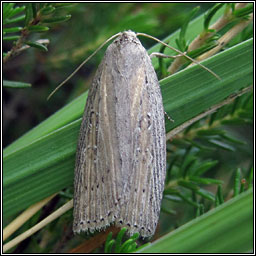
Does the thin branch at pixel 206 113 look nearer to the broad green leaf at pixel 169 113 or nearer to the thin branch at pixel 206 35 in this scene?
the broad green leaf at pixel 169 113

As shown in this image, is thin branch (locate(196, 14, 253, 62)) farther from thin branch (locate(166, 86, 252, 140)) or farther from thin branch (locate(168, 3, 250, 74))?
thin branch (locate(166, 86, 252, 140))

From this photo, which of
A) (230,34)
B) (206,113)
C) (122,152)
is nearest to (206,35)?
(230,34)

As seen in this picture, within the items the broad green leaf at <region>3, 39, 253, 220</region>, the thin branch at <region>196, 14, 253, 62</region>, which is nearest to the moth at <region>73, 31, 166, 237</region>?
the broad green leaf at <region>3, 39, 253, 220</region>

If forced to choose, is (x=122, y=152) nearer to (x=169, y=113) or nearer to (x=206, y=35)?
(x=169, y=113)

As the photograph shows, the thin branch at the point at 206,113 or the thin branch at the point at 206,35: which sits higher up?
the thin branch at the point at 206,35

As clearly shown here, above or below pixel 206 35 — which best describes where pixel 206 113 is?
below

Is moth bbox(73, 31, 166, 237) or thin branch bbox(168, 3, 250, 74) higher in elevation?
thin branch bbox(168, 3, 250, 74)

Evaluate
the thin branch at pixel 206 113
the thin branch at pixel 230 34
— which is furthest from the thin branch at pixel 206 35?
the thin branch at pixel 206 113

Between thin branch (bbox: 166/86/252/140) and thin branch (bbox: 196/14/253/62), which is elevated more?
thin branch (bbox: 196/14/253/62)

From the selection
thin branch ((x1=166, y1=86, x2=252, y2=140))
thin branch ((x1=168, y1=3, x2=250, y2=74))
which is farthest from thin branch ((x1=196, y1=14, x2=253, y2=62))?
thin branch ((x1=166, y1=86, x2=252, y2=140))

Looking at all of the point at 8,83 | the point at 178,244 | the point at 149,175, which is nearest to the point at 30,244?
the point at 149,175
